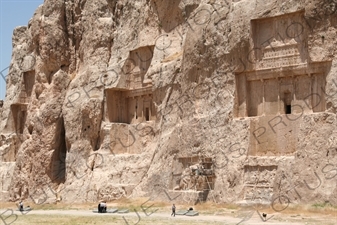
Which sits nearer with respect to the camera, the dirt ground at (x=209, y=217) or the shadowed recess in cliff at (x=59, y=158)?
A: the dirt ground at (x=209, y=217)

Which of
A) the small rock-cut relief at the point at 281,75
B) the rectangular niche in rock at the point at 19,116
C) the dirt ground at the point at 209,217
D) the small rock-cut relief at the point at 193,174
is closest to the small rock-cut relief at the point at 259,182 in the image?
the dirt ground at the point at 209,217

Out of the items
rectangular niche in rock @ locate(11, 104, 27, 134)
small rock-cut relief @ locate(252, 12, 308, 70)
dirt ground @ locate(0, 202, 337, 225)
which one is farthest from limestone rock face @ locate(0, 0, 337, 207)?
rectangular niche in rock @ locate(11, 104, 27, 134)

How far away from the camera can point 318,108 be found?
3381 cm

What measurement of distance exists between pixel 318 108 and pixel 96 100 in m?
17.4

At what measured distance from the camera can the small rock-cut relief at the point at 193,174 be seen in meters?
36.5

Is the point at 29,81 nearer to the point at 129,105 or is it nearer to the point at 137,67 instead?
the point at 129,105

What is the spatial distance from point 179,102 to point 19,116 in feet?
72.0

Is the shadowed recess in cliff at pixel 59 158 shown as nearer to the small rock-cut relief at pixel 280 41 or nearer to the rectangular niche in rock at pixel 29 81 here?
the rectangular niche in rock at pixel 29 81

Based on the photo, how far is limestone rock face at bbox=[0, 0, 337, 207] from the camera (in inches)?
1323

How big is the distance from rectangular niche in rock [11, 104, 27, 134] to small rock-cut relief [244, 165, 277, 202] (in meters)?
27.5

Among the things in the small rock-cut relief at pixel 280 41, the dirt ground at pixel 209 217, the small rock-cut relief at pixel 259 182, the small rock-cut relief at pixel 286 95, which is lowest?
the dirt ground at pixel 209 217

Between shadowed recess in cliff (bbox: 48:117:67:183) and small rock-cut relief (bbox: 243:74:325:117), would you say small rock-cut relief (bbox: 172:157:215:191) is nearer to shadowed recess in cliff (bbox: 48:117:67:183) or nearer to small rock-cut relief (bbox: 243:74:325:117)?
small rock-cut relief (bbox: 243:74:325:117)

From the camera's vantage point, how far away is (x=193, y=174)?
123 ft

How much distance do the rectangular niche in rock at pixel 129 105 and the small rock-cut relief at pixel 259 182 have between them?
11673 mm
